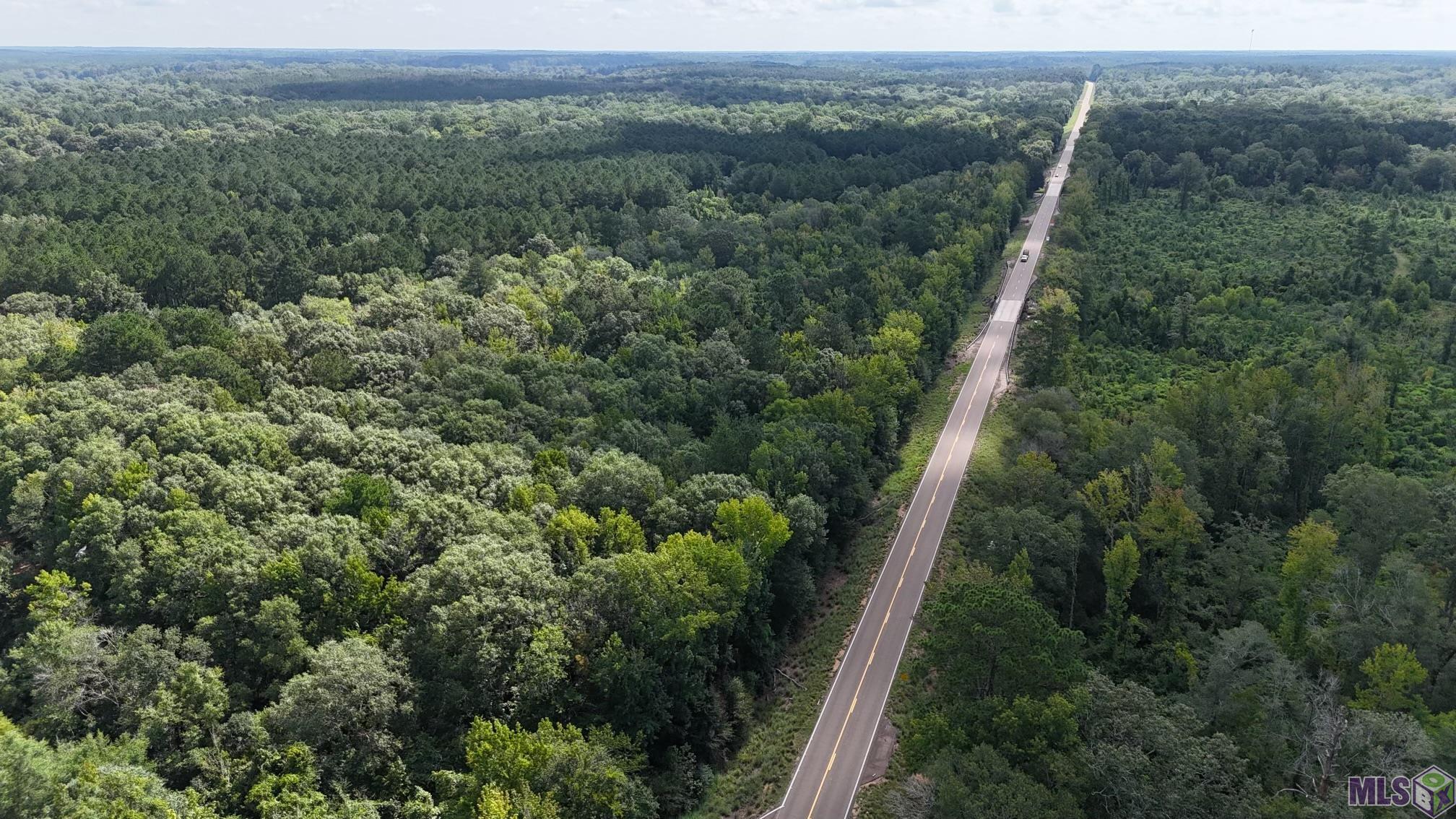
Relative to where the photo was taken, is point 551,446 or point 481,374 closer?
point 551,446

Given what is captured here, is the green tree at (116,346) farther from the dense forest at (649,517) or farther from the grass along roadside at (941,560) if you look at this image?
the grass along roadside at (941,560)

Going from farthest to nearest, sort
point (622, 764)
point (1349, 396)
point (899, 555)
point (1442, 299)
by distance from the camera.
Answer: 1. point (1442, 299)
2. point (1349, 396)
3. point (899, 555)
4. point (622, 764)

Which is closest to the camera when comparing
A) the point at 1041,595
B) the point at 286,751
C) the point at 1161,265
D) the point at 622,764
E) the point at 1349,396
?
the point at 286,751

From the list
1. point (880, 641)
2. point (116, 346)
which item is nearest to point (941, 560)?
point (880, 641)

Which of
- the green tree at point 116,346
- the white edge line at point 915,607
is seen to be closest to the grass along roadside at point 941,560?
the white edge line at point 915,607

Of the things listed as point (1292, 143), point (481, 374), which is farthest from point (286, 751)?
point (1292, 143)

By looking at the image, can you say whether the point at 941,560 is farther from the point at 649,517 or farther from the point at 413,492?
the point at 413,492

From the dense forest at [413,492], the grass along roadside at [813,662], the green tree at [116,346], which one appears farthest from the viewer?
the green tree at [116,346]

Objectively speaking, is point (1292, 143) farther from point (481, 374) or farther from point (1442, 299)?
point (481, 374)
